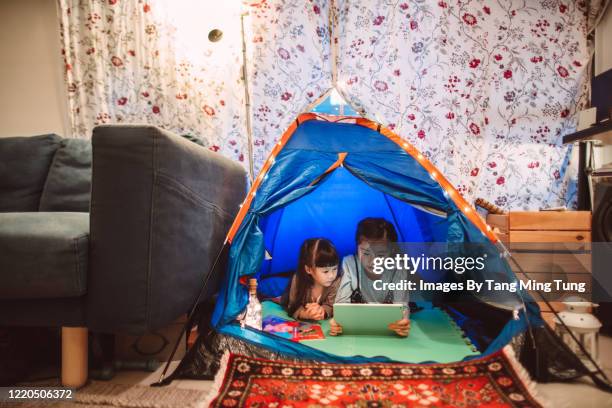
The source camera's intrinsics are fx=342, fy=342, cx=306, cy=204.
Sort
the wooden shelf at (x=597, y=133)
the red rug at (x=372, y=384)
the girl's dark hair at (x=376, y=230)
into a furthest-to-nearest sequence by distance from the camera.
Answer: the girl's dark hair at (x=376, y=230) < the wooden shelf at (x=597, y=133) < the red rug at (x=372, y=384)

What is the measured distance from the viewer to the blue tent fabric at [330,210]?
117 cm

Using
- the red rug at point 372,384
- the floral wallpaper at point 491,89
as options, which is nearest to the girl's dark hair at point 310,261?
the red rug at point 372,384

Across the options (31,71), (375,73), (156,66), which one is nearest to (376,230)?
(375,73)

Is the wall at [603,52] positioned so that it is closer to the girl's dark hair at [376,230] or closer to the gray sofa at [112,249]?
the girl's dark hair at [376,230]

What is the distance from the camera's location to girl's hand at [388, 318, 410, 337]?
1250mm

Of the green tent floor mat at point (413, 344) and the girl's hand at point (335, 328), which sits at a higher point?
the girl's hand at point (335, 328)

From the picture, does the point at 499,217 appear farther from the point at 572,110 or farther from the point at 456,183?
the point at 572,110

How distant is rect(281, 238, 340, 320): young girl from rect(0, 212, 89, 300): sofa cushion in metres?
0.88

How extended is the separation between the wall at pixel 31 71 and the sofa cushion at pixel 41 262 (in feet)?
4.81

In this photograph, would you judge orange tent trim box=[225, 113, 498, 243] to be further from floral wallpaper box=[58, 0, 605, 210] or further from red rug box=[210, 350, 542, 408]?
floral wallpaper box=[58, 0, 605, 210]

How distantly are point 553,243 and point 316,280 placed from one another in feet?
3.51

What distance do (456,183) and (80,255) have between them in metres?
1.82

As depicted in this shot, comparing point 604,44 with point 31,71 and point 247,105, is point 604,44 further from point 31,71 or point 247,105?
point 31,71

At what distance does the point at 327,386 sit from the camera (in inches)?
35.8
